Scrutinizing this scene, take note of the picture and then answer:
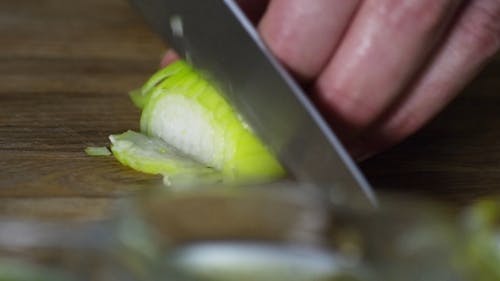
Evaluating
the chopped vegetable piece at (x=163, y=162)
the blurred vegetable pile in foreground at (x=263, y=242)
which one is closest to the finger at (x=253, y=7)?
the chopped vegetable piece at (x=163, y=162)

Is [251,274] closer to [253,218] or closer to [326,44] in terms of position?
[253,218]

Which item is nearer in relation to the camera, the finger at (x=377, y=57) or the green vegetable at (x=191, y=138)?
the finger at (x=377, y=57)

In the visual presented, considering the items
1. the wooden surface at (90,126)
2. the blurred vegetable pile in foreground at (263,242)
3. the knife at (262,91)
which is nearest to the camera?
the blurred vegetable pile in foreground at (263,242)

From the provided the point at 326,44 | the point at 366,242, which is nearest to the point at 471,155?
the point at 326,44

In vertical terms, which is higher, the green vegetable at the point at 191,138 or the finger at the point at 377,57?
the finger at the point at 377,57

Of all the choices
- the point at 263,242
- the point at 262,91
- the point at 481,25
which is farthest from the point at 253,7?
the point at 263,242

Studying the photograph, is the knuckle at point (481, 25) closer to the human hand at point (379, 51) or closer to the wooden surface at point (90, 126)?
the human hand at point (379, 51)

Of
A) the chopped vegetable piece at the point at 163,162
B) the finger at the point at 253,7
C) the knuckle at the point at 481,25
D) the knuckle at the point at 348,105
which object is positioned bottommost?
the chopped vegetable piece at the point at 163,162

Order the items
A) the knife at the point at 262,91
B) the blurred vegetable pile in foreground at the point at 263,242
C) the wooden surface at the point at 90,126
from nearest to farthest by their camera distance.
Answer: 1. the blurred vegetable pile in foreground at the point at 263,242
2. the knife at the point at 262,91
3. the wooden surface at the point at 90,126
